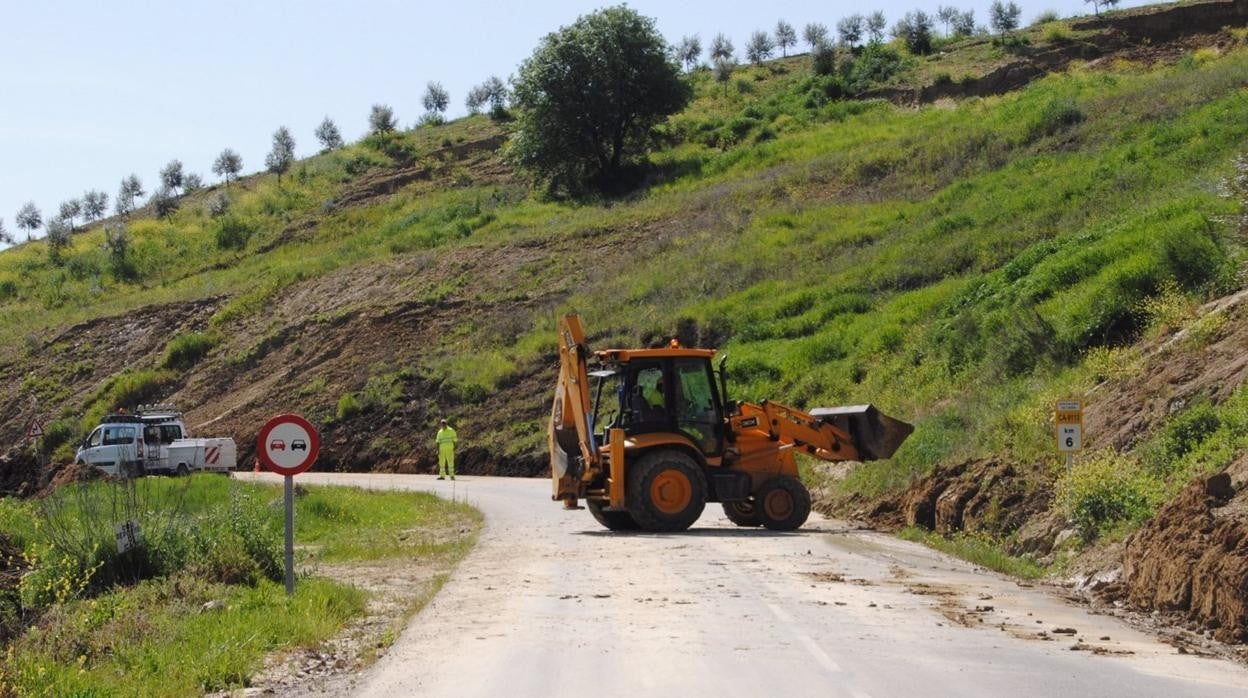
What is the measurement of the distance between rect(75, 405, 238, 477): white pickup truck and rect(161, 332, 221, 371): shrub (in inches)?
448

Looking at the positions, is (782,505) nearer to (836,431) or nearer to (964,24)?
(836,431)

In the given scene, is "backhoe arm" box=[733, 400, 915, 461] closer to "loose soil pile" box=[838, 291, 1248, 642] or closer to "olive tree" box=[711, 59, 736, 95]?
"loose soil pile" box=[838, 291, 1248, 642]

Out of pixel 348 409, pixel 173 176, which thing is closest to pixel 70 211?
pixel 173 176

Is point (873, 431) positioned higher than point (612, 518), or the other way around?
point (873, 431)

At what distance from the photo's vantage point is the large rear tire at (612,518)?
21.5 metres

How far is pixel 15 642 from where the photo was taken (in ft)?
37.6

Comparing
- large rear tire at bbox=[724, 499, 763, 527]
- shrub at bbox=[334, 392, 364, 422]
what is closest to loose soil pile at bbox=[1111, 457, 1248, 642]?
large rear tire at bbox=[724, 499, 763, 527]

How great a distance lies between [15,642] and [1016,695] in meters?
8.17

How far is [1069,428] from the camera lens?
17.6 m

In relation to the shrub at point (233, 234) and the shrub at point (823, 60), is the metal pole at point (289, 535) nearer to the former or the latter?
the shrub at point (233, 234)

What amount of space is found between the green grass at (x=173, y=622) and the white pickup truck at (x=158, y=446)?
18.4 metres

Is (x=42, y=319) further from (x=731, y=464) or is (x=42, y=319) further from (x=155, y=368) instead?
(x=731, y=464)

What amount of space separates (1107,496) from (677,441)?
22.1 feet

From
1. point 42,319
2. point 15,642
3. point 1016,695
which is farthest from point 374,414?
point 1016,695
